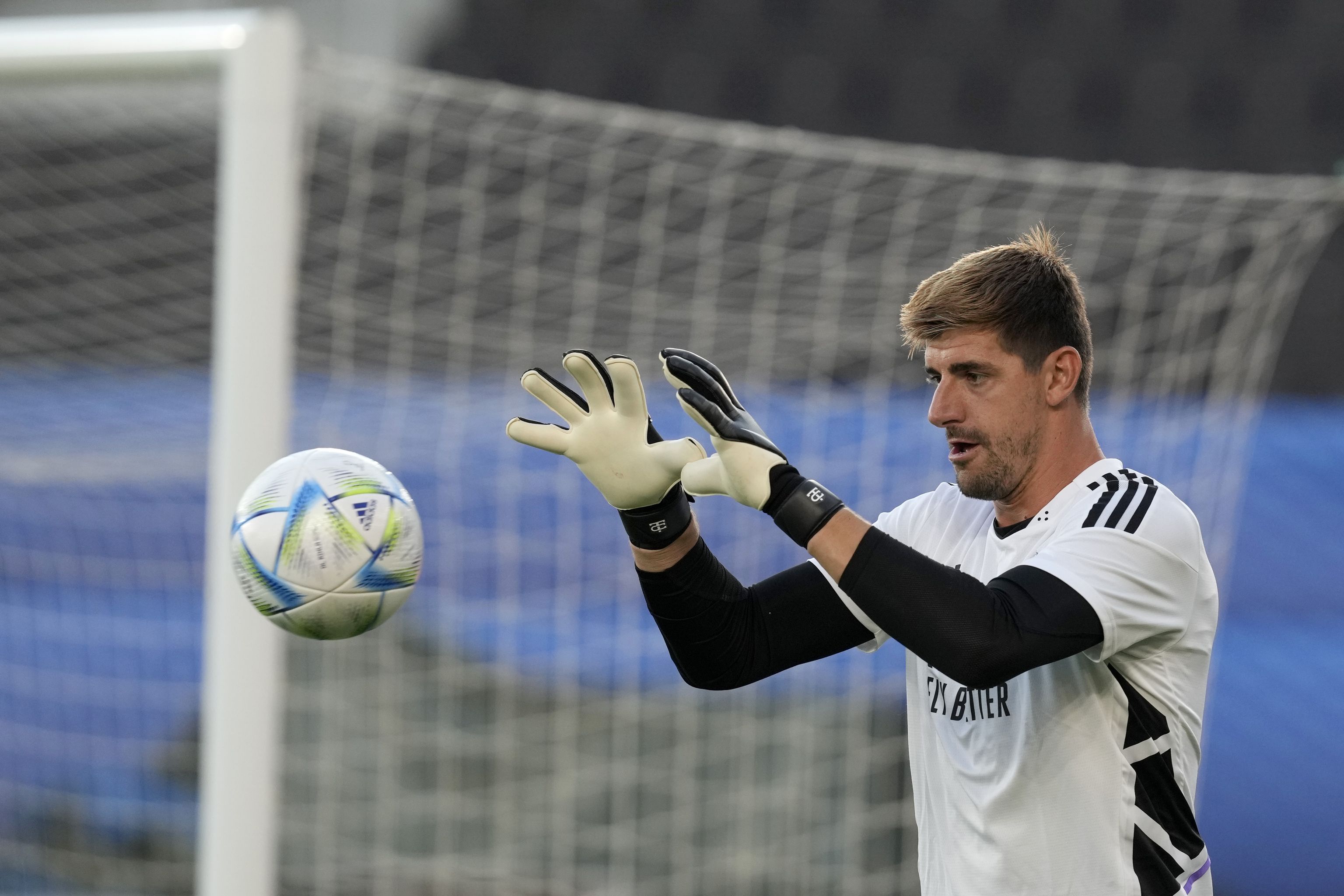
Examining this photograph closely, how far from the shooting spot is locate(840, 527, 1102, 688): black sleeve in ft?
6.81

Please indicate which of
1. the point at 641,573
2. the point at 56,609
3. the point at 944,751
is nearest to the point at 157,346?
the point at 56,609

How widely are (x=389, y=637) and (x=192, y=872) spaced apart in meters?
1.38

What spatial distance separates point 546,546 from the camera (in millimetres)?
5637

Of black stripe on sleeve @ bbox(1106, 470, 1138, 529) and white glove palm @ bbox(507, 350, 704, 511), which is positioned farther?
white glove palm @ bbox(507, 350, 704, 511)

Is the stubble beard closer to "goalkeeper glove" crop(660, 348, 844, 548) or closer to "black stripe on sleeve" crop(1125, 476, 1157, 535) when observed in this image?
"black stripe on sleeve" crop(1125, 476, 1157, 535)

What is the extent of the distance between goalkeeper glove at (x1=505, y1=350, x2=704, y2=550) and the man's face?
49 cm

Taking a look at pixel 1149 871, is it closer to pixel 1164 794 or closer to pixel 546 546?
pixel 1164 794

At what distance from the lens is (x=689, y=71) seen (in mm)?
9203

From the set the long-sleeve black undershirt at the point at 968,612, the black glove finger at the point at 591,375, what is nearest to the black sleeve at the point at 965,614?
the long-sleeve black undershirt at the point at 968,612

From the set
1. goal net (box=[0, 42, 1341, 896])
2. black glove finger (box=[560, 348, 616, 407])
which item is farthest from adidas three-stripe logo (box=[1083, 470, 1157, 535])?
goal net (box=[0, 42, 1341, 896])

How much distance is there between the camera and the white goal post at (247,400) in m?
3.83

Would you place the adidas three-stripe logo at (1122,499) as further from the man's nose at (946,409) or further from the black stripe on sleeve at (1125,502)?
the man's nose at (946,409)

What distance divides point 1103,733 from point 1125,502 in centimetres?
38

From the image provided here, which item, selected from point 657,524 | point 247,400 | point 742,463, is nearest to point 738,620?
point 657,524
